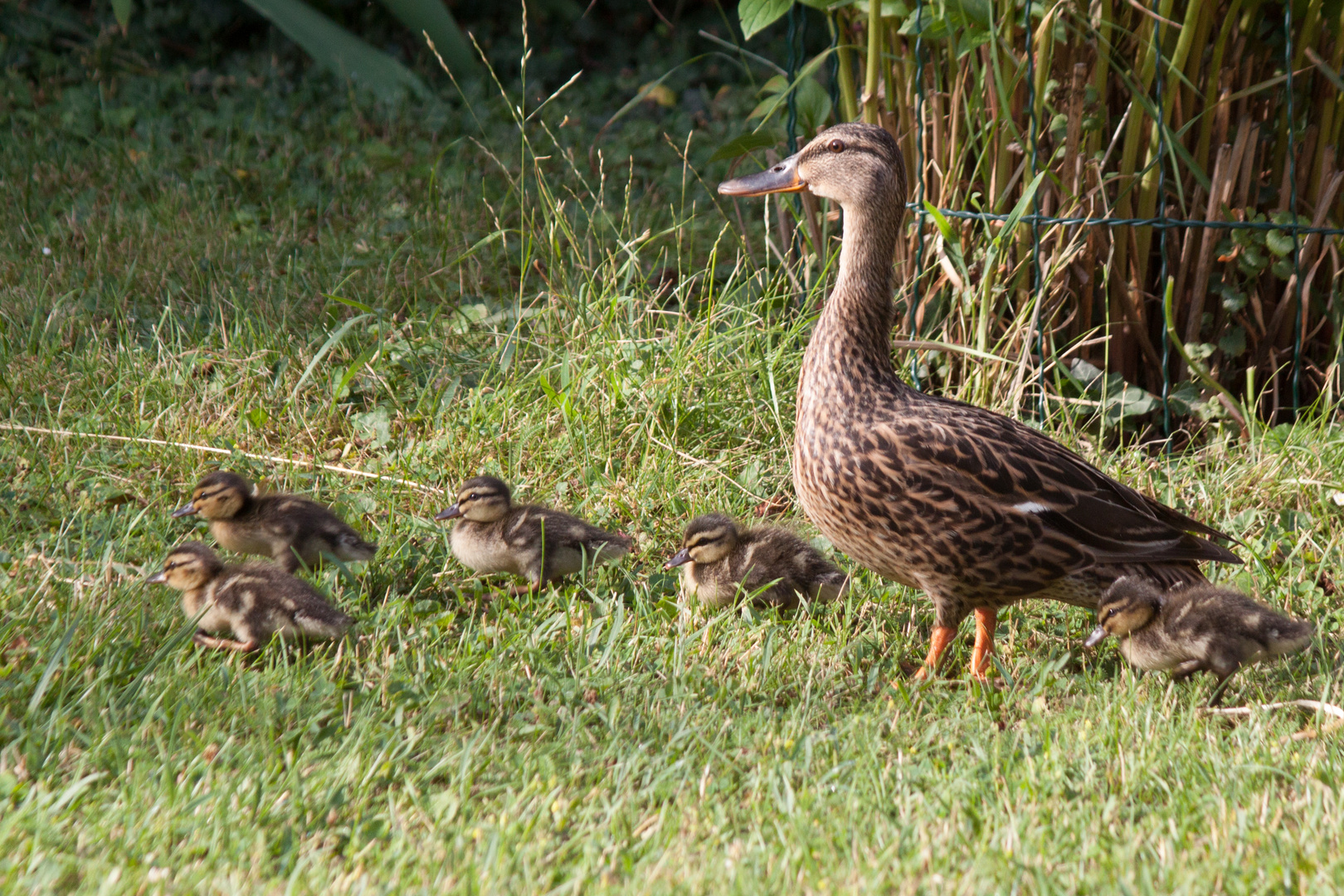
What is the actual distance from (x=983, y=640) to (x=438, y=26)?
544cm

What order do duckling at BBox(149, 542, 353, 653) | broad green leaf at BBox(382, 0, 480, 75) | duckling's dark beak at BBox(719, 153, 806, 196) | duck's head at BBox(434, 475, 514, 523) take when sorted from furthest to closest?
broad green leaf at BBox(382, 0, 480, 75) < duckling's dark beak at BBox(719, 153, 806, 196) < duck's head at BBox(434, 475, 514, 523) < duckling at BBox(149, 542, 353, 653)

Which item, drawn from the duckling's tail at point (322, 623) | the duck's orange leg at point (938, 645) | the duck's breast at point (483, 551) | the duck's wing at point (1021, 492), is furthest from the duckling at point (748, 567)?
the duckling's tail at point (322, 623)

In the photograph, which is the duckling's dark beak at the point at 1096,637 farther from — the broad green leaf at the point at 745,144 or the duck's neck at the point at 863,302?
the broad green leaf at the point at 745,144

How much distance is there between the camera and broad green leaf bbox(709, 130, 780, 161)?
4.92 meters

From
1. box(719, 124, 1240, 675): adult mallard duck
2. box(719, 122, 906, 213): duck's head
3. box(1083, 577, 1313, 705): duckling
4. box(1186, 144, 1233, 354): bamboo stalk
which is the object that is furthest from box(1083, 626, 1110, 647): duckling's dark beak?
box(1186, 144, 1233, 354): bamboo stalk

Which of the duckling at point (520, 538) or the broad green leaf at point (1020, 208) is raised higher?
the broad green leaf at point (1020, 208)

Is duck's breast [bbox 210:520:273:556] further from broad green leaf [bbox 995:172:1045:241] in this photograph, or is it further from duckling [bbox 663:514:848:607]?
broad green leaf [bbox 995:172:1045:241]

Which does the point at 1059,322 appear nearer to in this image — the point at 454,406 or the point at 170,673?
the point at 454,406

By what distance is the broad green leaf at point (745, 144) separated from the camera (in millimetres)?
4918

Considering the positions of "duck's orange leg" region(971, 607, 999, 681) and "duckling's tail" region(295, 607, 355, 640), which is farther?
"duck's orange leg" region(971, 607, 999, 681)

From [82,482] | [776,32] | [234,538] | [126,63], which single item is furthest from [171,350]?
[776,32]

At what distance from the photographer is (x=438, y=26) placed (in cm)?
745

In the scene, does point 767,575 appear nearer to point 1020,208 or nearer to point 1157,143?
point 1020,208

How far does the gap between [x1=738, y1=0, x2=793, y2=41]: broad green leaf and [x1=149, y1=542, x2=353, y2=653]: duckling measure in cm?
250
